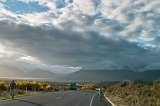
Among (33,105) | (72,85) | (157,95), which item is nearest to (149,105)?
(157,95)

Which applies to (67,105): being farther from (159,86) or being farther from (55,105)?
(159,86)

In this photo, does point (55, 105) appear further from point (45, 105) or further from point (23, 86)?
point (23, 86)

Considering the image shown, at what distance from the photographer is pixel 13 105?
26.2 meters

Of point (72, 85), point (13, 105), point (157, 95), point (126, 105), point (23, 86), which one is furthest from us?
point (72, 85)

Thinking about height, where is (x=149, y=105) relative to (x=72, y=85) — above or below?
below

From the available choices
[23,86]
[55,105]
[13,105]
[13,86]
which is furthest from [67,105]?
[23,86]

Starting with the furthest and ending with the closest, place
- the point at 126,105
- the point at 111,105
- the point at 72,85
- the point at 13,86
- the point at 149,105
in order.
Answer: the point at 72,85
the point at 13,86
the point at 111,105
the point at 126,105
the point at 149,105

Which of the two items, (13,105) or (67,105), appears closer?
(13,105)

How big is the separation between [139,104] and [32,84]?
195 feet

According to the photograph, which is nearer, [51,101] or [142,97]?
[142,97]

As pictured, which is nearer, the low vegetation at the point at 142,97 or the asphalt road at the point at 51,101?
the low vegetation at the point at 142,97

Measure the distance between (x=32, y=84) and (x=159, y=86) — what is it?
56.4 metres

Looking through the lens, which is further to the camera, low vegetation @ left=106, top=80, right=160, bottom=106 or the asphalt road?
the asphalt road

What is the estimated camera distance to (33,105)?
26.6m
